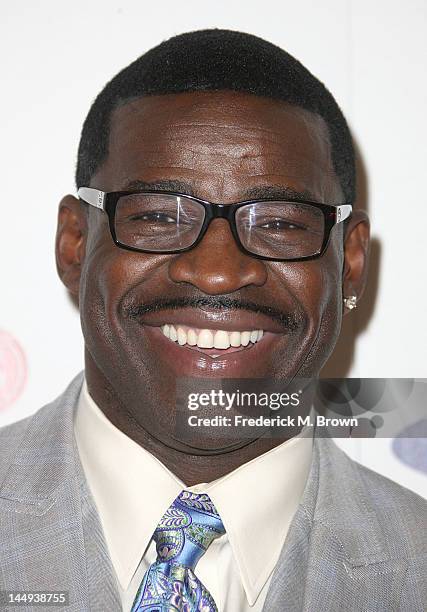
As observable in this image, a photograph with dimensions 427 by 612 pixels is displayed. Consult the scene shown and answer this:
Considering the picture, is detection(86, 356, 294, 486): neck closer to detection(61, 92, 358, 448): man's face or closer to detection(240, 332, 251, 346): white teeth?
detection(61, 92, 358, 448): man's face

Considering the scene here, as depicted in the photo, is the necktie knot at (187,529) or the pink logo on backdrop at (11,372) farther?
the pink logo on backdrop at (11,372)

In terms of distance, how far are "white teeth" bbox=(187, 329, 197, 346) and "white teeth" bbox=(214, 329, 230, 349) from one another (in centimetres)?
3

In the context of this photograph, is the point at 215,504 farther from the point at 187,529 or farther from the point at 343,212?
the point at 343,212

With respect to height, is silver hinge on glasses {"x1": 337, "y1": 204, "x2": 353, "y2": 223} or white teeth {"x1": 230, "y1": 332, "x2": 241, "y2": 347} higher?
silver hinge on glasses {"x1": 337, "y1": 204, "x2": 353, "y2": 223}

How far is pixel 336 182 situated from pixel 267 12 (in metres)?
0.54

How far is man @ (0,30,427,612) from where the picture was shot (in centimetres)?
138

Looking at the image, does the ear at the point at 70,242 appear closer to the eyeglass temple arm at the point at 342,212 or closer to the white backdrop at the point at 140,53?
the white backdrop at the point at 140,53

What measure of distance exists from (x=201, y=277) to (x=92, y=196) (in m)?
0.29

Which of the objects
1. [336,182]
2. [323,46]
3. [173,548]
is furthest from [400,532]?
[323,46]

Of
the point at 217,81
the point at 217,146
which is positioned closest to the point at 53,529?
the point at 217,146

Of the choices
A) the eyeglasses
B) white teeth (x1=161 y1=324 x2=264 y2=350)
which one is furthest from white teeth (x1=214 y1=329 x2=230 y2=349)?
the eyeglasses

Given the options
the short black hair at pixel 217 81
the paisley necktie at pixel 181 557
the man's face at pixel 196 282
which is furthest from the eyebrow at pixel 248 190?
the paisley necktie at pixel 181 557

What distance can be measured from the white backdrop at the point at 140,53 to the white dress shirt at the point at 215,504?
0.43m

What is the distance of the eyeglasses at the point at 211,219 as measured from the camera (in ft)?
4.57
